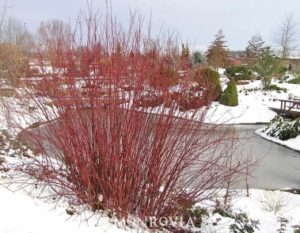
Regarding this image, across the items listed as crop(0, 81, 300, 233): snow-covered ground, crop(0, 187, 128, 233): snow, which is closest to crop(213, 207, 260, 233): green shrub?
crop(0, 81, 300, 233): snow-covered ground

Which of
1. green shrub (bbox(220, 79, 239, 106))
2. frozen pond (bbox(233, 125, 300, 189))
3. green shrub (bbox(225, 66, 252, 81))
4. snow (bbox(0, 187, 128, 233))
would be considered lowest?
Result: frozen pond (bbox(233, 125, 300, 189))

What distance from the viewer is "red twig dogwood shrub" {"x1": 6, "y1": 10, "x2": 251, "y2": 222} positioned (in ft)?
11.9

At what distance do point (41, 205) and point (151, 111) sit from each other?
5.45ft

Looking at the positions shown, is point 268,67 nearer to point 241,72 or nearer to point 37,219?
point 241,72

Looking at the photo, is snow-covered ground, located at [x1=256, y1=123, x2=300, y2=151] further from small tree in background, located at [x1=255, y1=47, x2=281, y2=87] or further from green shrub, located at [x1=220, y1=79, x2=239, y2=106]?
small tree in background, located at [x1=255, y1=47, x2=281, y2=87]

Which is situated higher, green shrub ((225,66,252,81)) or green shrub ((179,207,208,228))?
green shrub ((225,66,252,81))

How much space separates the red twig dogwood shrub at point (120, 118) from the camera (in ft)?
11.9

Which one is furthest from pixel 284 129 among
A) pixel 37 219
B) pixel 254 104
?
pixel 37 219

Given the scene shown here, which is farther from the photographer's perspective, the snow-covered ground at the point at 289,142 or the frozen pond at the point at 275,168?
the snow-covered ground at the point at 289,142

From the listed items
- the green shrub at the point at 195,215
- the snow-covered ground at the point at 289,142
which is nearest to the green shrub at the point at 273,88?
the snow-covered ground at the point at 289,142

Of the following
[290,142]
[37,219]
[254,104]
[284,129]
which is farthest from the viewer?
[254,104]

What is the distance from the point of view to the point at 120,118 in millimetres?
3652

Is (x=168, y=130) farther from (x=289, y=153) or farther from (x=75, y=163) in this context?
(x=289, y=153)

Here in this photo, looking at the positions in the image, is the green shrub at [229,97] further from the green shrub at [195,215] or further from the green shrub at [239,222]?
the green shrub at [195,215]
